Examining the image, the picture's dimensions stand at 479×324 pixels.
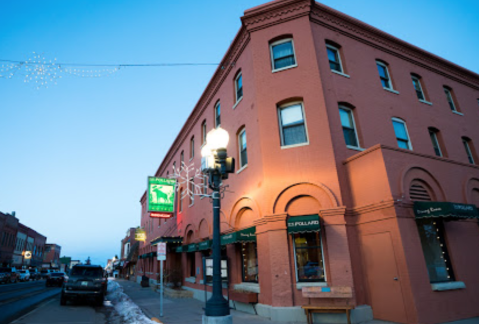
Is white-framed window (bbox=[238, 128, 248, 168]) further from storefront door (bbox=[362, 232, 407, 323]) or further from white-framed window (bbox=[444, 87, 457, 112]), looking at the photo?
white-framed window (bbox=[444, 87, 457, 112])

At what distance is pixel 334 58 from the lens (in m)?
13.3

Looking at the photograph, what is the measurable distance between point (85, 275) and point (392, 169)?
14.6m

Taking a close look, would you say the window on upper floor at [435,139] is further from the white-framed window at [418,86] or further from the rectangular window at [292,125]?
the rectangular window at [292,125]

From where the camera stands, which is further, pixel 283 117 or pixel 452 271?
pixel 283 117

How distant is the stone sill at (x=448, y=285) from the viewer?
8.60 metres

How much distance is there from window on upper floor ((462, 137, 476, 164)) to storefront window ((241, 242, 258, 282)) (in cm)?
1311

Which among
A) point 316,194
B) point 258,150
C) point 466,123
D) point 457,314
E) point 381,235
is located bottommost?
point 457,314

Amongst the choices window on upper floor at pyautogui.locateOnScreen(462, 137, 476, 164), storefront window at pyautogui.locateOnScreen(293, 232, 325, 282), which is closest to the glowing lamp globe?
storefront window at pyautogui.locateOnScreen(293, 232, 325, 282)

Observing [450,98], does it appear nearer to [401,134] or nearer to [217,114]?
[401,134]

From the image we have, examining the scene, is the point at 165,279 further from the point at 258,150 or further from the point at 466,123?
the point at 466,123

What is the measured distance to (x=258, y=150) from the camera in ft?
38.7

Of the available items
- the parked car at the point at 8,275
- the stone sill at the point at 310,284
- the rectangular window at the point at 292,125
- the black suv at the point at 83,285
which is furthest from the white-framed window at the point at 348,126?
the parked car at the point at 8,275

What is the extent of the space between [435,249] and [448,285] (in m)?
1.29

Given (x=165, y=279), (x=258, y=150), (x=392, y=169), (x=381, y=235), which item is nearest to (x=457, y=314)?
(x=381, y=235)
